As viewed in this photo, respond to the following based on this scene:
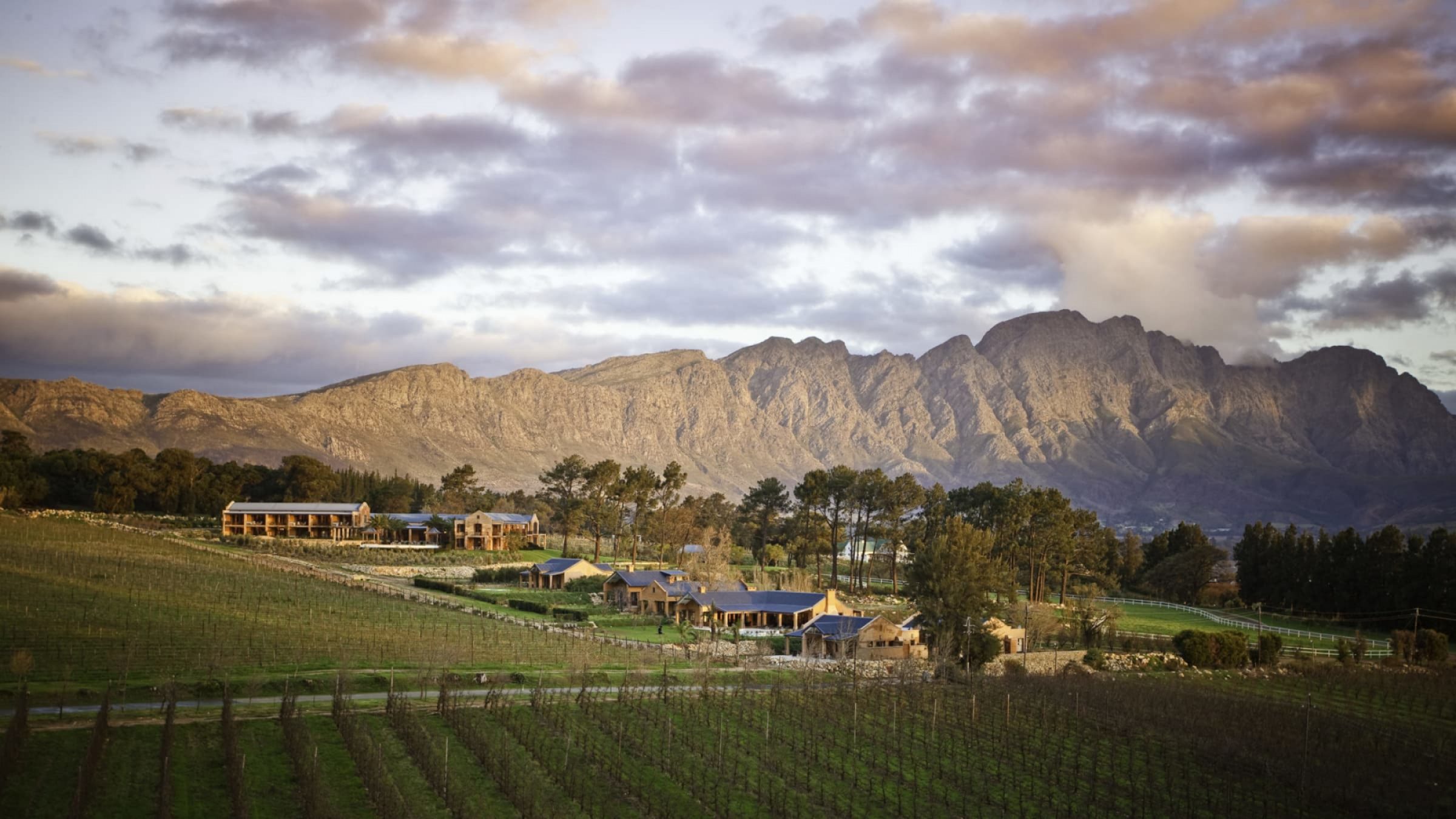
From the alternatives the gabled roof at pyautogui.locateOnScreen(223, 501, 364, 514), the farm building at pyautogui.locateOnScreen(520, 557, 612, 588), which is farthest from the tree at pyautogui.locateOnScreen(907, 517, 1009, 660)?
the gabled roof at pyautogui.locateOnScreen(223, 501, 364, 514)

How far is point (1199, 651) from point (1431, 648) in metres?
14.0

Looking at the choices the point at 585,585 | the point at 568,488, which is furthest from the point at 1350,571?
the point at 568,488

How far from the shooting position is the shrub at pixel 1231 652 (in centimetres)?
5834

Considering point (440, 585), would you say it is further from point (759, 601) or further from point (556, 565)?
point (759, 601)

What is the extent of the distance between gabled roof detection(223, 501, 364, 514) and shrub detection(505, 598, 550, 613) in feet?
129

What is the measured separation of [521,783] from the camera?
1150 inches

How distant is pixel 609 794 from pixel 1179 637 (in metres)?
40.4

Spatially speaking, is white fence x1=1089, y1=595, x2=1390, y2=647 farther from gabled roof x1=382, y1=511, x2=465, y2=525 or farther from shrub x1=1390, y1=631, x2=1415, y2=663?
gabled roof x1=382, y1=511, x2=465, y2=525

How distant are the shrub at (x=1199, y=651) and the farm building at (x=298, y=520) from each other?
240 feet

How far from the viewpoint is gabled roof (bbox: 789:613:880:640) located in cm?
5706

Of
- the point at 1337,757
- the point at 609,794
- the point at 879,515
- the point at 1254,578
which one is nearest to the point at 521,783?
the point at 609,794

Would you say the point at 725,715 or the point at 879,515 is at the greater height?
the point at 879,515

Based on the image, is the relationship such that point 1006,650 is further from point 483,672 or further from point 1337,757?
point 483,672

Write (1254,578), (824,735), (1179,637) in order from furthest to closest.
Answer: (1254,578), (1179,637), (824,735)
